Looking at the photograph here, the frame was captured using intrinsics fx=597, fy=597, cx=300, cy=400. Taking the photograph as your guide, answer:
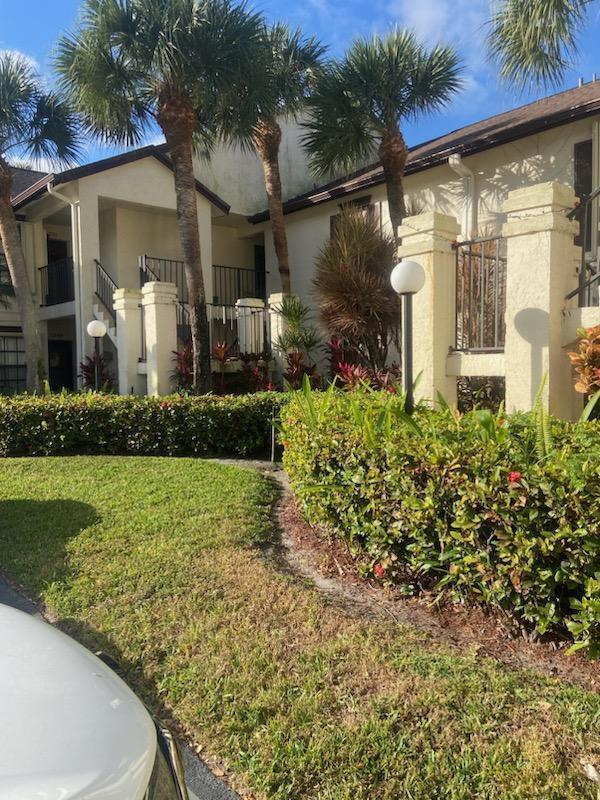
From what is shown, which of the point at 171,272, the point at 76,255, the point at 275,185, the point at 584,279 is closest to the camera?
the point at 584,279

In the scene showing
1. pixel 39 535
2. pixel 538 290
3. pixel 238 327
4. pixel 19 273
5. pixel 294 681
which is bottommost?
pixel 294 681

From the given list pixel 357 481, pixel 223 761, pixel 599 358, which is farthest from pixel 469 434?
pixel 223 761

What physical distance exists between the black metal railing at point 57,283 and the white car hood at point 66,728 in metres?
14.9

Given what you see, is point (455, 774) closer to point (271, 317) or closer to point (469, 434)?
point (469, 434)

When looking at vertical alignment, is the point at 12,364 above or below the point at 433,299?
below

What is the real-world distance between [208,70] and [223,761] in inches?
433

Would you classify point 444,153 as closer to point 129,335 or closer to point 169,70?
point 169,70

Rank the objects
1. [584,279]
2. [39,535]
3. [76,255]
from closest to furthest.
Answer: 1. [39,535]
2. [584,279]
3. [76,255]

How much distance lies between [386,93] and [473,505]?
11.4 metres

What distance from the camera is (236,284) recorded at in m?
18.0

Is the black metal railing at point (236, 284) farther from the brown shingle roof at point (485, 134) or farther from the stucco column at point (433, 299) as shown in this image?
the stucco column at point (433, 299)

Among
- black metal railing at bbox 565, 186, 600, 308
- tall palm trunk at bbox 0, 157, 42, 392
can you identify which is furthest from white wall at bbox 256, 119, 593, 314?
tall palm trunk at bbox 0, 157, 42, 392

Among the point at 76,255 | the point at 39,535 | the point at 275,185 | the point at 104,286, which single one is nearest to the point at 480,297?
the point at 39,535

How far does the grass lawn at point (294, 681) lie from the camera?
89.0 inches
